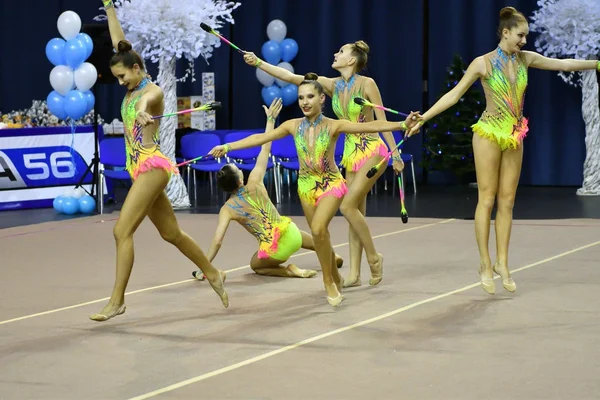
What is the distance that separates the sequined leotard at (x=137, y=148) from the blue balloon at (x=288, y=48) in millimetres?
9369

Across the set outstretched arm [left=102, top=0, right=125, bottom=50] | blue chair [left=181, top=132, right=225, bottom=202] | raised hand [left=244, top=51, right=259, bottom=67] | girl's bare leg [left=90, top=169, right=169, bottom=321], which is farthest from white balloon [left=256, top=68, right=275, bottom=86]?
girl's bare leg [left=90, top=169, right=169, bottom=321]

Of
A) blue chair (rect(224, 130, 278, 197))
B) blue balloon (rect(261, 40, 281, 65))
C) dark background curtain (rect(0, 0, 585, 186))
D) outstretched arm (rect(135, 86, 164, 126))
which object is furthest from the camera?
blue balloon (rect(261, 40, 281, 65))

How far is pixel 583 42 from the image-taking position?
11766mm

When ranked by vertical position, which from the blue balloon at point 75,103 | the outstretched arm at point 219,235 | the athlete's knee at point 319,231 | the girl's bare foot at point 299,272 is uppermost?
the blue balloon at point 75,103

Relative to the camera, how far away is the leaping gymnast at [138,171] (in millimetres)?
5285

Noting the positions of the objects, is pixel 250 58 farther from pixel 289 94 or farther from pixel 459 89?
pixel 289 94

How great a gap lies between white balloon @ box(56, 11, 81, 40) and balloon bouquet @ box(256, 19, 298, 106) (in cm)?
391

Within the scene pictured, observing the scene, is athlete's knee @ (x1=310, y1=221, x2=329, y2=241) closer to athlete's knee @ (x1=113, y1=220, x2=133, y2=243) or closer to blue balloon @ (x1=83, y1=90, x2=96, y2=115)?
athlete's knee @ (x1=113, y1=220, x2=133, y2=243)

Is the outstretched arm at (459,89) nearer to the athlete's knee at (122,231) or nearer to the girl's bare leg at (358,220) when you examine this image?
the girl's bare leg at (358,220)

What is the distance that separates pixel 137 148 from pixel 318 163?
104 cm

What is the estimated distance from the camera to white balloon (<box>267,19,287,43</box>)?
48.0 ft

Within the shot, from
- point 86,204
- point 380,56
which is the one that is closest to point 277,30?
point 380,56

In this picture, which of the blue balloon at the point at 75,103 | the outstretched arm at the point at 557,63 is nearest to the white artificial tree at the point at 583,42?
the blue balloon at the point at 75,103

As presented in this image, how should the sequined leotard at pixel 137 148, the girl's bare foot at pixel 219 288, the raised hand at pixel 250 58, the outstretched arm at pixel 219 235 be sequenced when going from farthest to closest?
the outstretched arm at pixel 219 235 → the raised hand at pixel 250 58 → the girl's bare foot at pixel 219 288 → the sequined leotard at pixel 137 148
